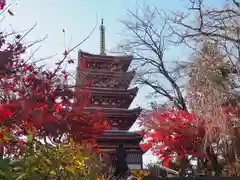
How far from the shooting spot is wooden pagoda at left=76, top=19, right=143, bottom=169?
16.9 m

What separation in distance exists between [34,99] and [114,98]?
14559 millimetres

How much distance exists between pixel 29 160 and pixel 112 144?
49.2 feet

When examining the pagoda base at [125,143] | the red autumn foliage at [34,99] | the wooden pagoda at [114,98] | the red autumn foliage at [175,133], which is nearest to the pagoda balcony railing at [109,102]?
the wooden pagoda at [114,98]

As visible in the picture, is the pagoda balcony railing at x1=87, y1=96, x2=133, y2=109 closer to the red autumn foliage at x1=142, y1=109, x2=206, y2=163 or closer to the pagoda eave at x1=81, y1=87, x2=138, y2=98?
the pagoda eave at x1=81, y1=87, x2=138, y2=98

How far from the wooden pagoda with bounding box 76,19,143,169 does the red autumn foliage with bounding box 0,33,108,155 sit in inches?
446

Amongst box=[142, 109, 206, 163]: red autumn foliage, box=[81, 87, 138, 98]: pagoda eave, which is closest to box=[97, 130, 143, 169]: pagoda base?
box=[81, 87, 138, 98]: pagoda eave

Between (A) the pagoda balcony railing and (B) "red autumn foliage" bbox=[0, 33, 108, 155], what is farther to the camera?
(A) the pagoda balcony railing

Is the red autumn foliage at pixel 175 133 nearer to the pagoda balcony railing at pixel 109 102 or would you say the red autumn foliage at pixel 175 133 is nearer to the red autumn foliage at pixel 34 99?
the red autumn foliage at pixel 34 99

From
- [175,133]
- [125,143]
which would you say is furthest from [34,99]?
[125,143]

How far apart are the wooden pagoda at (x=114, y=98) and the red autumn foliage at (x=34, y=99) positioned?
1134 centimetres

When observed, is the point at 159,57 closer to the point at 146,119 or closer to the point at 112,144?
the point at 146,119

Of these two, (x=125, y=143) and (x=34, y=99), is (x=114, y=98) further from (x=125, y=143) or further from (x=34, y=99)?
(x=34, y=99)

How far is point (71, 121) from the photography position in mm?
5012

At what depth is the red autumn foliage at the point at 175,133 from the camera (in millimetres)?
8352
